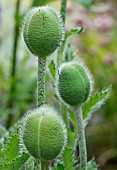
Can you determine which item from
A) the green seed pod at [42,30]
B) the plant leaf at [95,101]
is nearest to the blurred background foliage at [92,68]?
the plant leaf at [95,101]

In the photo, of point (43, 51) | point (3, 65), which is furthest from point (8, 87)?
point (43, 51)

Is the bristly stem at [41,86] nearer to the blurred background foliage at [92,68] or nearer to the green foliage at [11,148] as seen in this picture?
the green foliage at [11,148]

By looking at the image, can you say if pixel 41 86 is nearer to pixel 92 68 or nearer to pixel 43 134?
pixel 43 134

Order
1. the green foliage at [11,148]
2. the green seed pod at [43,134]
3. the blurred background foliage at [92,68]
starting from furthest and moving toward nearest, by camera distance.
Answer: the blurred background foliage at [92,68] < the green foliage at [11,148] < the green seed pod at [43,134]

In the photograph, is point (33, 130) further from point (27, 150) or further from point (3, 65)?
point (3, 65)

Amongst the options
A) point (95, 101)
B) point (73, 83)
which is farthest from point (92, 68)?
point (73, 83)

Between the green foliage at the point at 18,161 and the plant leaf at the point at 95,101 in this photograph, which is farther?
the plant leaf at the point at 95,101

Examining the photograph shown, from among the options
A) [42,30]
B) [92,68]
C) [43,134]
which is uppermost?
[92,68]
